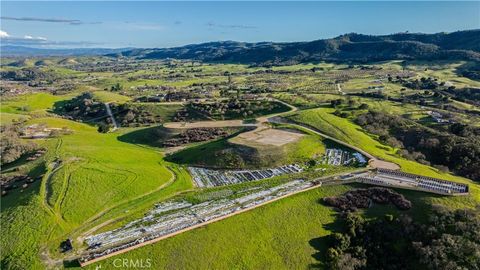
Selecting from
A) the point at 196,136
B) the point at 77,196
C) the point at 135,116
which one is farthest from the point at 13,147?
the point at 196,136

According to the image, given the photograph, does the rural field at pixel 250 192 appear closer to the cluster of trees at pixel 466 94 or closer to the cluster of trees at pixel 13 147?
the cluster of trees at pixel 13 147

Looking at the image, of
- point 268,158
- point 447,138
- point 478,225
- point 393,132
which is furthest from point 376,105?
point 478,225

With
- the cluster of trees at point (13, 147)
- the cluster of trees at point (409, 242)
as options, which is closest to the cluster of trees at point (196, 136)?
the cluster of trees at point (13, 147)

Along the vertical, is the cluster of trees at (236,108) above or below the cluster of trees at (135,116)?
above

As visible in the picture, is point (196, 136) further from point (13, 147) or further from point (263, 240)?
point (263, 240)

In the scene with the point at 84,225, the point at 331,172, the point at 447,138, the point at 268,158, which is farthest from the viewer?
the point at 447,138

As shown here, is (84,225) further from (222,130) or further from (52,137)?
(52,137)

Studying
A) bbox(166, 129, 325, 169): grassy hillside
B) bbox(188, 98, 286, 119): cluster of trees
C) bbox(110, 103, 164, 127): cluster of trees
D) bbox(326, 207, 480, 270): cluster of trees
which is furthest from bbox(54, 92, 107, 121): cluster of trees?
bbox(326, 207, 480, 270): cluster of trees
